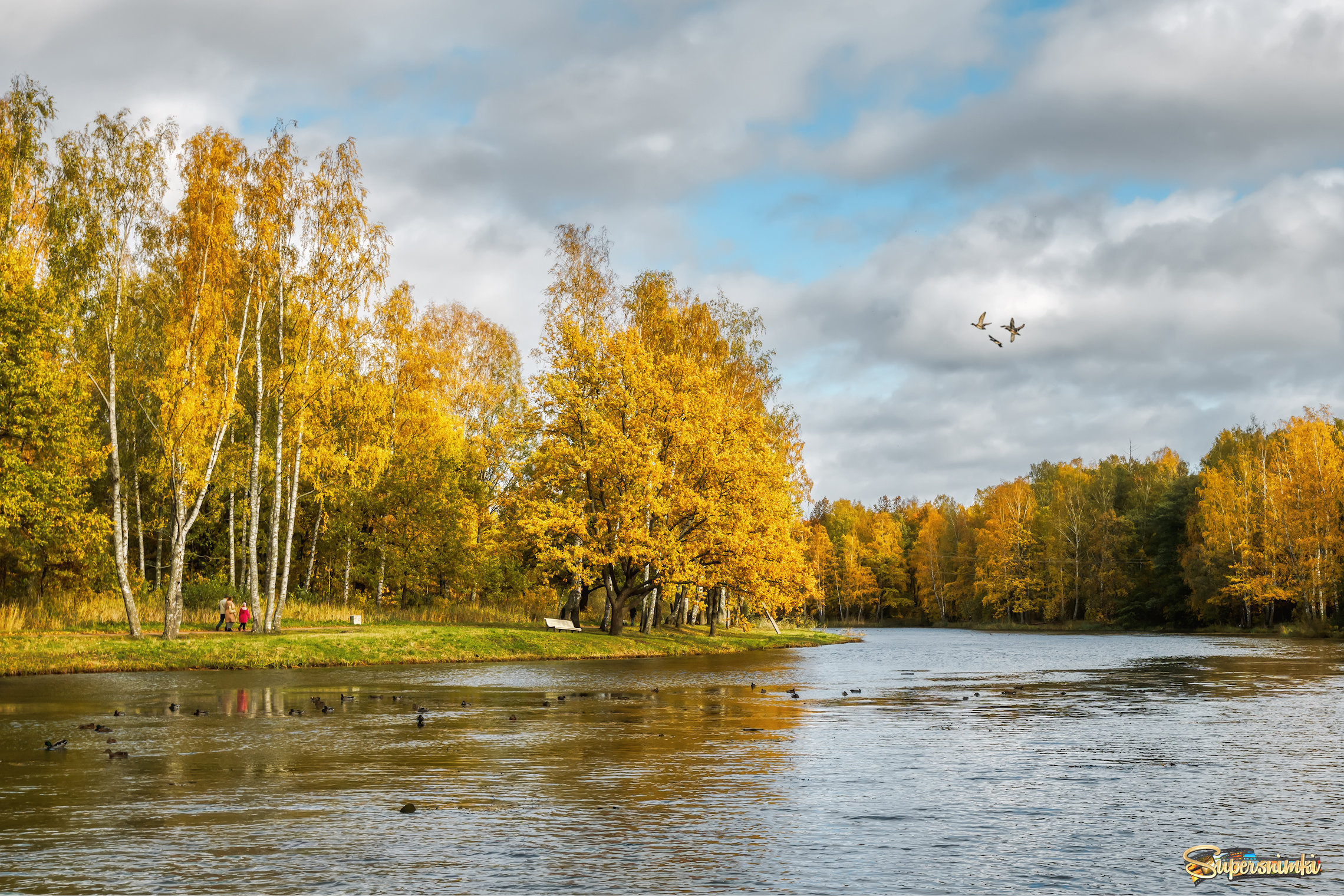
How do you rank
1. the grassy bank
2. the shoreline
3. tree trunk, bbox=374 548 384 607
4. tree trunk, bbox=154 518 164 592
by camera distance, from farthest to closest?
the shoreline, tree trunk, bbox=374 548 384 607, tree trunk, bbox=154 518 164 592, the grassy bank

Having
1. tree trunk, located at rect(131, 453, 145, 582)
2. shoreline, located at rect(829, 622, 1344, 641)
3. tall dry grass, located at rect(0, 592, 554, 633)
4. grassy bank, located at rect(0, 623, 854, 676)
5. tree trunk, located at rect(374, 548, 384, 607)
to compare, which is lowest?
shoreline, located at rect(829, 622, 1344, 641)

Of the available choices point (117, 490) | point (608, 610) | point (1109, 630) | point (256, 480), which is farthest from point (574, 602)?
point (1109, 630)

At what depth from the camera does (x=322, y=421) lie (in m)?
48.7

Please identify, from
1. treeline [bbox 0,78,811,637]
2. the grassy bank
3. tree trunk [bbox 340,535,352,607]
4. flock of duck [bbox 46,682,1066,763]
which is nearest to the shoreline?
treeline [bbox 0,78,811,637]

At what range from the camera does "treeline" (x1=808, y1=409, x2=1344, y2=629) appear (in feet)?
Answer: 286

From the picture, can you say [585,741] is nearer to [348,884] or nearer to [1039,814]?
[1039,814]

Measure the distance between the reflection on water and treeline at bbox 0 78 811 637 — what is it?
15.5 metres

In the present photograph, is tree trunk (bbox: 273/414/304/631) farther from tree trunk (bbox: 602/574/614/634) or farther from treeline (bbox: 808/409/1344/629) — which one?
treeline (bbox: 808/409/1344/629)

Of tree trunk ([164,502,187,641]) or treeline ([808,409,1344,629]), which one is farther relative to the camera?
treeline ([808,409,1344,629])

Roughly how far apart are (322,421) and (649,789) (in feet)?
125

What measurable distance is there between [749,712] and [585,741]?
6.63 meters

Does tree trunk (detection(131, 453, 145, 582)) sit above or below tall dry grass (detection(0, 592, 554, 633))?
above

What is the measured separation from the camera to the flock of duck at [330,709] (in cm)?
1712

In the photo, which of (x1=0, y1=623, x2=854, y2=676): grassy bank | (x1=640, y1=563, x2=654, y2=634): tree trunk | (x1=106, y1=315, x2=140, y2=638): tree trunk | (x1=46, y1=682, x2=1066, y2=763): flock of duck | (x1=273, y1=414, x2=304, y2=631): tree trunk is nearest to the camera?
(x1=46, y1=682, x2=1066, y2=763): flock of duck
